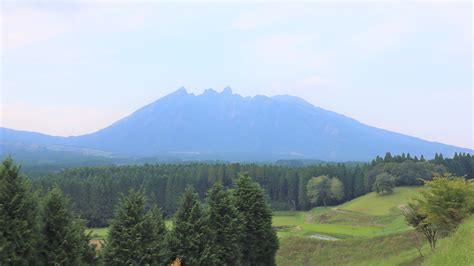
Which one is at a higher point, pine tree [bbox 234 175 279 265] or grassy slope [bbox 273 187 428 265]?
pine tree [bbox 234 175 279 265]

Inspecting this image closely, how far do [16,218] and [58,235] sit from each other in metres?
2.26

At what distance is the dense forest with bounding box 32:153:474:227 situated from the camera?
3381 inches

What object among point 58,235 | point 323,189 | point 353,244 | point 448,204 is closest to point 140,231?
point 58,235

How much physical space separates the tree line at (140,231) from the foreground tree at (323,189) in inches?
2556

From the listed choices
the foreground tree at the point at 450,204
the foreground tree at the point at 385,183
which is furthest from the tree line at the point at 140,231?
the foreground tree at the point at 385,183

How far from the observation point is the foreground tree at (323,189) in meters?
94.9

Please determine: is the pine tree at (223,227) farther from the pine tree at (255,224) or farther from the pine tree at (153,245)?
the pine tree at (153,245)

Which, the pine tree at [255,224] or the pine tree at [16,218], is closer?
the pine tree at [16,218]

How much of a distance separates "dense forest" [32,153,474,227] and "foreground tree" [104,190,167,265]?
201ft

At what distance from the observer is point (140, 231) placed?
23.1 metres

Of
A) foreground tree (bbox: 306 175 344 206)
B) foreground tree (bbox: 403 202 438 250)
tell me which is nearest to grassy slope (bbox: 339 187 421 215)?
foreground tree (bbox: 306 175 344 206)

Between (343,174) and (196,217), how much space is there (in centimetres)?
8054

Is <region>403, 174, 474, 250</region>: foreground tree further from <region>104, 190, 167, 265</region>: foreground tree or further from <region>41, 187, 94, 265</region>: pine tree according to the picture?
<region>41, 187, 94, 265</region>: pine tree

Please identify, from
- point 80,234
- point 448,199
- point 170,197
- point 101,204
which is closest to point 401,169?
point 170,197
